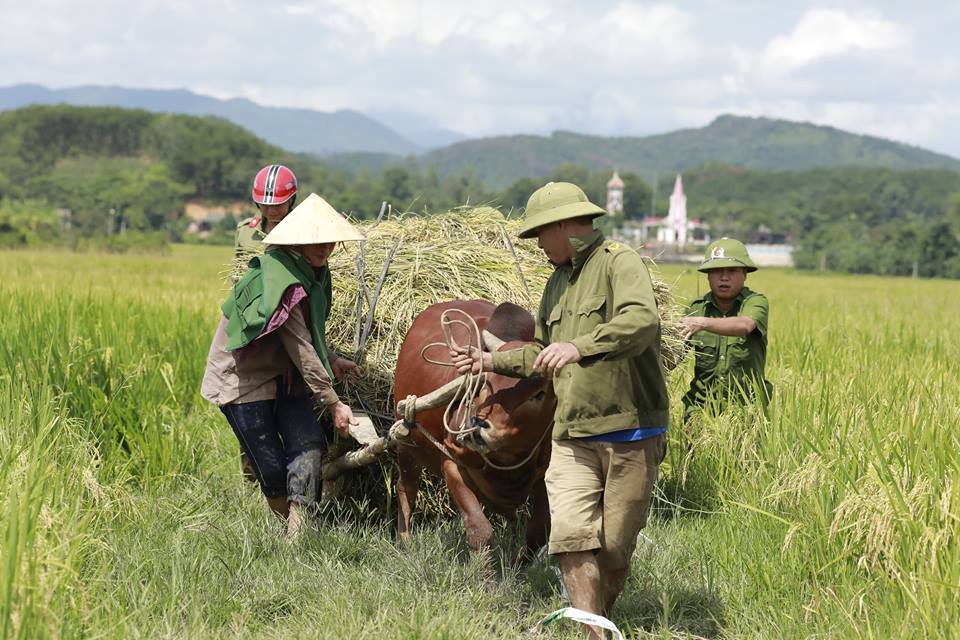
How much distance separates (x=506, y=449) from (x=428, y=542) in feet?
2.88

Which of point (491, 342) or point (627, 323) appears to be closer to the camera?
point (627, 323)

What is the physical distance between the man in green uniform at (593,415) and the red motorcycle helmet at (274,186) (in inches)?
74.4

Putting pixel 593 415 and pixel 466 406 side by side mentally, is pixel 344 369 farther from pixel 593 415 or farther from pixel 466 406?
pixel 593 415

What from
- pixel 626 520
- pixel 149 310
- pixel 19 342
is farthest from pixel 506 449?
pixel 149 310

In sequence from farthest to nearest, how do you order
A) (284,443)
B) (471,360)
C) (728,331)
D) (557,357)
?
(728,331), (284,443), (471,360), (557,357)

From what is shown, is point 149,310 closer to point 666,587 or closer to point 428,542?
point 428,542

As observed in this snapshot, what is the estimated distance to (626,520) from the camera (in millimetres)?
3768

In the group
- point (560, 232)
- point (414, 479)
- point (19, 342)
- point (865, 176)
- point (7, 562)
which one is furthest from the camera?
point (865, 176)

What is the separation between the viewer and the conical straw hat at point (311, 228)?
15.0 ft

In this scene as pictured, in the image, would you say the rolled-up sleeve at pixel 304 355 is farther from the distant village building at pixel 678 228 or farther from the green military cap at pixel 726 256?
the distant village building at pixel 678 228

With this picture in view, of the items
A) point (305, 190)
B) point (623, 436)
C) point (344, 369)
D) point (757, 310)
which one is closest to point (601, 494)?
point (623, 436)

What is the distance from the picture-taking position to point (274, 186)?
5.25m

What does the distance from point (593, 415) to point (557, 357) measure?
0.40 meters

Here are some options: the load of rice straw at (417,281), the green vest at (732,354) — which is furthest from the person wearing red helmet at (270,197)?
the green vest at (732,354)
